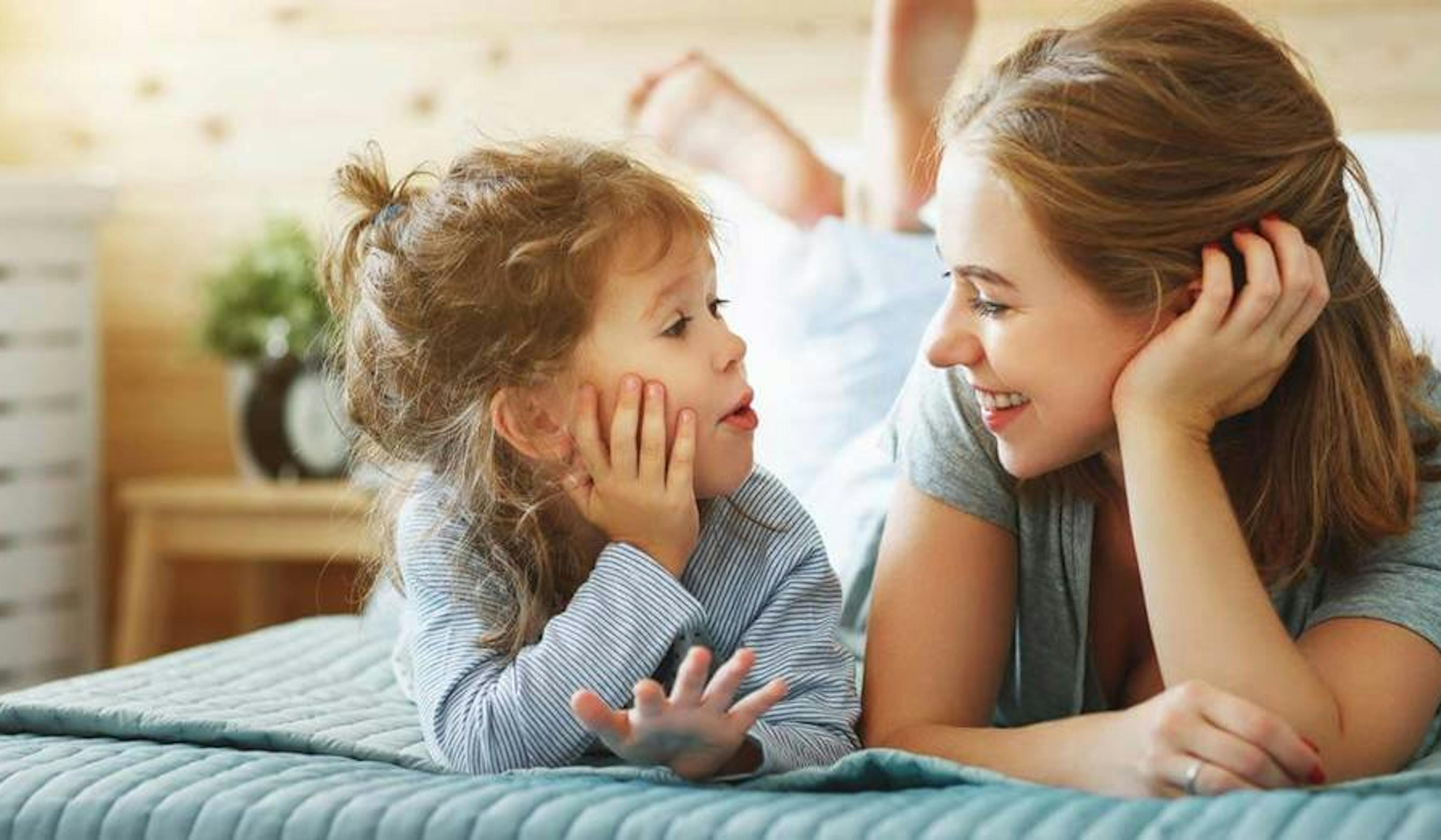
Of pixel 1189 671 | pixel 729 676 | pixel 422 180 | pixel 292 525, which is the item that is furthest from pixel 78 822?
pixel 422 180

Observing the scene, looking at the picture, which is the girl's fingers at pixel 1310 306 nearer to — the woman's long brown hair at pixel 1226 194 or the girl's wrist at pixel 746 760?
the woman's long brown hair at pixel 1226 194

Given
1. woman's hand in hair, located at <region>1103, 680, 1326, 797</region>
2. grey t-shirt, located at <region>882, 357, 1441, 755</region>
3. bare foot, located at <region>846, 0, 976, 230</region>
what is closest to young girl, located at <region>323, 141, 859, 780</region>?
grey t-shirt, located at <region>882, 357, 1441, 755</region>

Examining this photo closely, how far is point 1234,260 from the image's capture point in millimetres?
1196

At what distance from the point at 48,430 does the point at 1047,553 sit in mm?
1980

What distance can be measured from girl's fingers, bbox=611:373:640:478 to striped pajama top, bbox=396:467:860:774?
5 cm

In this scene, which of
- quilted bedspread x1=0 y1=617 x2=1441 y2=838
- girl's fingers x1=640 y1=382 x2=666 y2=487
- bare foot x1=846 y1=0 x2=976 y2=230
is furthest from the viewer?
bare foot x1=846 y1=0 x2=976 y2=230

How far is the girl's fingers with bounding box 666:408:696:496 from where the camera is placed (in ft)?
4.02

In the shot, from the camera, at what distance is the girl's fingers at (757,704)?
3.57 feet

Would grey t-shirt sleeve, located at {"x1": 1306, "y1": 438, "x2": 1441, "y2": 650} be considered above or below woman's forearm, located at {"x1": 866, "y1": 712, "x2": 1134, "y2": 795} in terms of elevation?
above

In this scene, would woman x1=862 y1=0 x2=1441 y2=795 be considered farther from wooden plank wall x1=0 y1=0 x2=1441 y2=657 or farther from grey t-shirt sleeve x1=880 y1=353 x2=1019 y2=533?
wooden plank wall x1=0 y1=0 x2=1441 y2=657

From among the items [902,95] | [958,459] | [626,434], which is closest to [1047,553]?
[958,459]

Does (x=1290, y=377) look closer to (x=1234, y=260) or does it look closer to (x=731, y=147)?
(x=1234, y=260)

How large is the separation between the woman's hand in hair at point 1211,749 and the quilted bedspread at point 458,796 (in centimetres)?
3

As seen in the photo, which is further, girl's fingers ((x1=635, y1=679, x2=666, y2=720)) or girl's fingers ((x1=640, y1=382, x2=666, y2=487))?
→ girl's fingers ((x1=640, y1=382, x2=666, y2=487))
